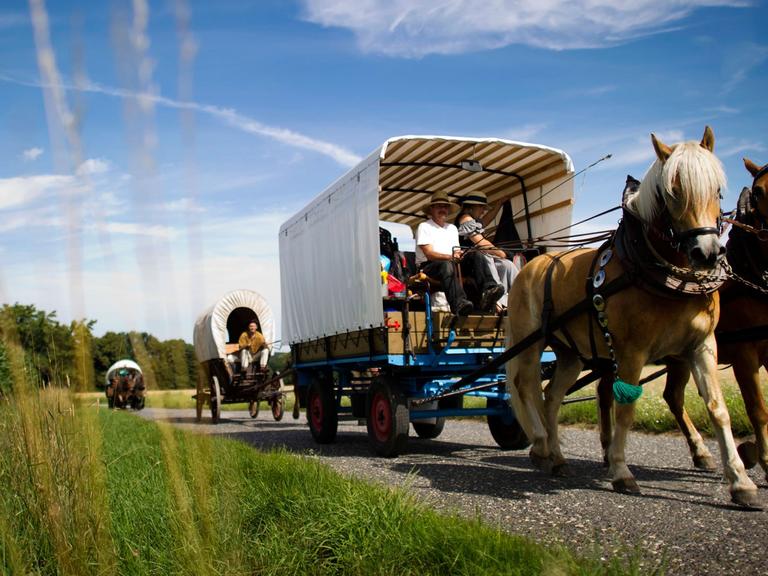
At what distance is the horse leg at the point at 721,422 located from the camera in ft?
14.1

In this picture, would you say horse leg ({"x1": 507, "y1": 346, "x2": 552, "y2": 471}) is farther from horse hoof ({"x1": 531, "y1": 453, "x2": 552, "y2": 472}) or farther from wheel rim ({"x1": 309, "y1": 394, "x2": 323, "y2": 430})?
wheel rim ({"x1": 309, "y1": 394, "x2": 323, "y2": 430})

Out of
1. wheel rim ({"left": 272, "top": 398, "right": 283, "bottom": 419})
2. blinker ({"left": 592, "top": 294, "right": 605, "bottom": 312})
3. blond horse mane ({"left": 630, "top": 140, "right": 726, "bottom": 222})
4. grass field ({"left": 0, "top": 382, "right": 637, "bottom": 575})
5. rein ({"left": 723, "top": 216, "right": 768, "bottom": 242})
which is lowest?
wheel rim ({"left": 272, "top": 398, "right": 283, "bottom": 419})

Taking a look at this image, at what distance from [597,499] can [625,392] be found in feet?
2.45

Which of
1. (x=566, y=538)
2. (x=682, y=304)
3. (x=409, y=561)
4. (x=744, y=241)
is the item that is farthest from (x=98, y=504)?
(x=744, y=241)

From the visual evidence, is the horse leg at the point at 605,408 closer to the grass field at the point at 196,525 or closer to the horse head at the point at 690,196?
the horse head at the point at 690,196

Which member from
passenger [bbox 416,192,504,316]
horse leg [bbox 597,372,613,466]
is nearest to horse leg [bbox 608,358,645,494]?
horse leg [bbox 597,372,613,466]

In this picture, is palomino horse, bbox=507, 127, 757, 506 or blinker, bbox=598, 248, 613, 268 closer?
palomino horse, bbox=507, 127, 757, 506

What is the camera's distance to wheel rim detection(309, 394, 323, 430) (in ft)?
30.4

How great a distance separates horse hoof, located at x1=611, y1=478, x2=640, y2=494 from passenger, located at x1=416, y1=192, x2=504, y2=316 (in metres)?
2.54

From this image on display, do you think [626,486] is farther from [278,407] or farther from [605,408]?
[278,407]

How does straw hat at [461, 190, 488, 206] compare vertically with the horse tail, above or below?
above

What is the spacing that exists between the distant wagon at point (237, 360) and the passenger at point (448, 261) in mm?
7056

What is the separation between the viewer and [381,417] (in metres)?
7.78

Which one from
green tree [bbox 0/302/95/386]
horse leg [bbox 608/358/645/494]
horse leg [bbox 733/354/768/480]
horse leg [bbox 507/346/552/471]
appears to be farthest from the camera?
horse leg [bbox 507/346/552/471]
